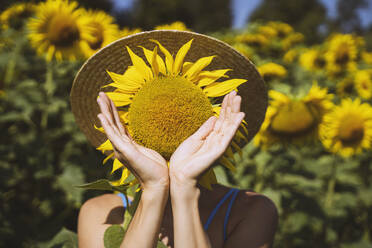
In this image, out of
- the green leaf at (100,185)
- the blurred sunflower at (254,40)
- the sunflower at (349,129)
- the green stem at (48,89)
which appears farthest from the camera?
the blurred sunflower at (254,40)

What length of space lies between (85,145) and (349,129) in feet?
8.02

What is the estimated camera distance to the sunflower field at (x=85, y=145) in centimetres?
241

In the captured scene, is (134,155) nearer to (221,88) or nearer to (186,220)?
(186,220)

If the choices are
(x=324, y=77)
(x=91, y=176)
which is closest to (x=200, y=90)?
(x=91, y=176)

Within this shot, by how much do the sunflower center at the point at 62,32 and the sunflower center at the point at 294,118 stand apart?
5.94ft

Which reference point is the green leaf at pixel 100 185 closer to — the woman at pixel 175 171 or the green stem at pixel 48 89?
the woman at pixel 175 171

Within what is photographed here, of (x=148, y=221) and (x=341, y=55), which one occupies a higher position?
(x=341, y=55)

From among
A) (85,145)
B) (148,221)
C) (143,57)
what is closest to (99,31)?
(85,145)

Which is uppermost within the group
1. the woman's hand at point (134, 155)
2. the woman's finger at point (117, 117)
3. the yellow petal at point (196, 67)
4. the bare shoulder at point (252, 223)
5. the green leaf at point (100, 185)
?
the yellow petal at point (196, 67)

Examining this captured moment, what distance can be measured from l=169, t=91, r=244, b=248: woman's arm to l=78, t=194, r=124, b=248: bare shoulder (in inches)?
18.7

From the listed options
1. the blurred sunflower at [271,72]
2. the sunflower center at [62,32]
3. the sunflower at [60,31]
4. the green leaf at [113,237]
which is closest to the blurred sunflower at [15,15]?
the sunflower at [60,31]

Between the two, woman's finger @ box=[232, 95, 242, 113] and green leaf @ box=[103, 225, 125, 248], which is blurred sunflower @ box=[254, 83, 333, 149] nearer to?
woman's finger @ box=[232, 95, 242, 113]

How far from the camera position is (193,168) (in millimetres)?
1015

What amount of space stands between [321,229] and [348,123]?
3.71 feet
